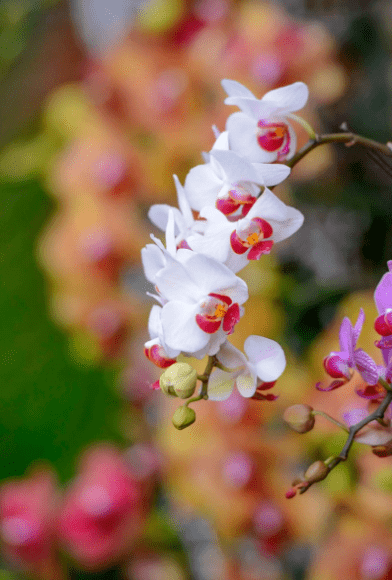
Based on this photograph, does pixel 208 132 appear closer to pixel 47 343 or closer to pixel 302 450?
pixel 302 450

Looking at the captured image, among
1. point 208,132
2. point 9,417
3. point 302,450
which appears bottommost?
point 9,417

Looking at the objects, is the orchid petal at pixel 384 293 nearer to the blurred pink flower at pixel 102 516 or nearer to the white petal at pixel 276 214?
the white petal at pixel 276 214

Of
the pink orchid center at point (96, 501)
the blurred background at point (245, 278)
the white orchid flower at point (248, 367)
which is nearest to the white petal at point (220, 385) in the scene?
the white orchid flower at point (248, 367)

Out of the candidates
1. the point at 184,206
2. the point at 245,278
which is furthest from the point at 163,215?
the point at 245,278

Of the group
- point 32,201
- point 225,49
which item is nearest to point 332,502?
point 225,49

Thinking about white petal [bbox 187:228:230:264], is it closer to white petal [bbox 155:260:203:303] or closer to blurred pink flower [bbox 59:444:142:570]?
white petal [bbox 155:260:203:303]

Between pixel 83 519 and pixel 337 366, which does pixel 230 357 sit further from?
pixel 83 519
